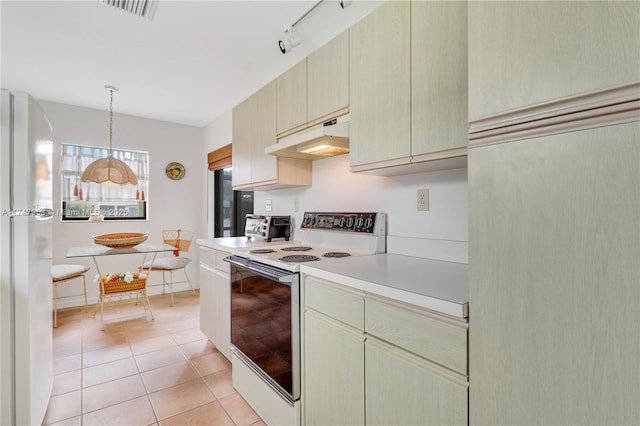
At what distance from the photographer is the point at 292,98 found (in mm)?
2180

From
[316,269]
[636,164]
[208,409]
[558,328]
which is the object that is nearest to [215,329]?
[208,409]

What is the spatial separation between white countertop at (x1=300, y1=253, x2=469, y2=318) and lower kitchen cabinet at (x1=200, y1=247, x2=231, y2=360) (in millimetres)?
1104

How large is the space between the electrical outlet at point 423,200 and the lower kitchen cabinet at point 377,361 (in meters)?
0.73

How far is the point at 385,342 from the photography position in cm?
112

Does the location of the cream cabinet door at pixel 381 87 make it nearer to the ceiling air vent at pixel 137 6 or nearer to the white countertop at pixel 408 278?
the white countertop at pixel 408 278

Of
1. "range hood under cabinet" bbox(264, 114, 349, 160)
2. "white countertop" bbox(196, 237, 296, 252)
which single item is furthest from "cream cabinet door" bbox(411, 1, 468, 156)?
"white countertop" bbox(196, 237, 296, 252)

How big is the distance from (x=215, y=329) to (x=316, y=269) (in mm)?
1572

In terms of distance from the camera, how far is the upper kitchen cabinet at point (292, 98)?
2074 millimetres

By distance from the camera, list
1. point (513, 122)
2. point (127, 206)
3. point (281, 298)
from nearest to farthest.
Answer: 1. point (513, 122)
2. point (281, 298)
3. point (127, 206)

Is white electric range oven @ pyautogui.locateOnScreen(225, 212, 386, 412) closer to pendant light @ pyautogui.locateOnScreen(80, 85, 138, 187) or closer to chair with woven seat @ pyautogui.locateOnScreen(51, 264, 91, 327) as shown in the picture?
pendant light @ pyautogui.locateOnScreen(80, 85, 138, 187)

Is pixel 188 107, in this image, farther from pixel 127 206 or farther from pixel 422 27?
pixel 422 27

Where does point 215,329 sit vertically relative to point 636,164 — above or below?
below

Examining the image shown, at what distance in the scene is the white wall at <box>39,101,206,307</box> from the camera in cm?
370

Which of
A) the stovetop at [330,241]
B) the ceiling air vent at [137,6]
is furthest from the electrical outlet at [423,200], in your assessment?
the ceiling air vent at [137,6]
